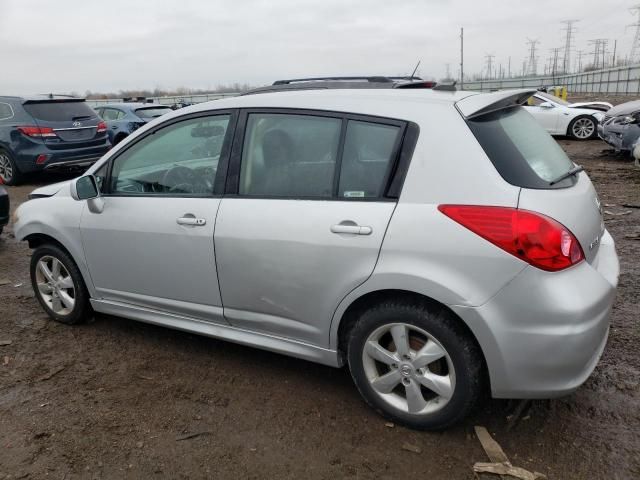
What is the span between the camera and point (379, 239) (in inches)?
102

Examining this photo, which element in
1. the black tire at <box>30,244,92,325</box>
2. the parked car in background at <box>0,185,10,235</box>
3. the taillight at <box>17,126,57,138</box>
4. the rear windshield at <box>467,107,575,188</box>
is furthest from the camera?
the taillight at <box>17,126,57,138</box>

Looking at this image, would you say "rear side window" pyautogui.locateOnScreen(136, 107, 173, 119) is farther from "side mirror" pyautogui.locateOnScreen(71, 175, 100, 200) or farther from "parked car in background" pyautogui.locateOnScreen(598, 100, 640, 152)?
"side mirror" pyautogui.locateOnScreen(71, 175, 100, 200)

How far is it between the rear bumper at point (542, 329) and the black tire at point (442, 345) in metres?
0.08

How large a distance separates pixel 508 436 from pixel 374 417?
68 centimetres

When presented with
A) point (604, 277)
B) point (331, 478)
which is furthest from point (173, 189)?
point (604, 277)

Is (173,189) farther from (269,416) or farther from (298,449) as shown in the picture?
(298,449)

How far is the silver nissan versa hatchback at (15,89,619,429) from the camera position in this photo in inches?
94.3

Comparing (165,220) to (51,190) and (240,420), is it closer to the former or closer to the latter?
(240,420)

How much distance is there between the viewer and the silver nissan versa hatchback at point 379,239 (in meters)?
2.40

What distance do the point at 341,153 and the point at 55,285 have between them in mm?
2625

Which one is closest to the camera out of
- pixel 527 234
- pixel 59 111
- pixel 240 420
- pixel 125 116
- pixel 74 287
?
pixel 527 234

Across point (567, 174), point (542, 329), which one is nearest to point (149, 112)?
point (567, 174)

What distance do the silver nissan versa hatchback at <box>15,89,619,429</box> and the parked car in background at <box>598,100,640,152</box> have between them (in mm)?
8936

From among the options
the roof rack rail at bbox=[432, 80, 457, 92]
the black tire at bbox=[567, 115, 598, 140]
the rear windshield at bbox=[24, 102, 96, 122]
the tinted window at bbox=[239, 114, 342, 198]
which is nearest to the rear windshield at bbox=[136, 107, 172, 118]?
the rear windshield at bbox=[24, 102, 96, 122]
